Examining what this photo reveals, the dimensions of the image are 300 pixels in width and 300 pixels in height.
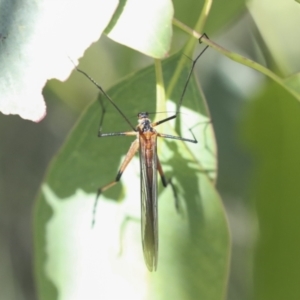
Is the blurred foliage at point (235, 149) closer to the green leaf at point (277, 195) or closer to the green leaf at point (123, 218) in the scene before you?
the green leaf at point (277, 195)

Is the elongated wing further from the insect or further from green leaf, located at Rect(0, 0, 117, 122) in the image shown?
green leaf, located at Rect(0, 0, 117, 122)

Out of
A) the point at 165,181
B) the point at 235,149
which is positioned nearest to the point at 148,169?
the point at 165,181

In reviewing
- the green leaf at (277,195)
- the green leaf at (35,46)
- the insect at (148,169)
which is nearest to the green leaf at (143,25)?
the green leaf at (35,46)

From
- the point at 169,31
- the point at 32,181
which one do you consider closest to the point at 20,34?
the point at 169,31

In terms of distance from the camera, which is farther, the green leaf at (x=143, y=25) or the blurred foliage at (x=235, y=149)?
the blurred foliage at (x=235, y=149)

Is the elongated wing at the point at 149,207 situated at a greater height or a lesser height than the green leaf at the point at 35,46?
lesser

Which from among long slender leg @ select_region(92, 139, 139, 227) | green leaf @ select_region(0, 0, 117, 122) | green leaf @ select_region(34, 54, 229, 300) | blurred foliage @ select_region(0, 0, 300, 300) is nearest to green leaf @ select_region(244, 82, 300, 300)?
blurred foliage @ select_region(0, 0, 300, 300)

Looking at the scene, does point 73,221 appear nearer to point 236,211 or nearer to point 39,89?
point 39,89
